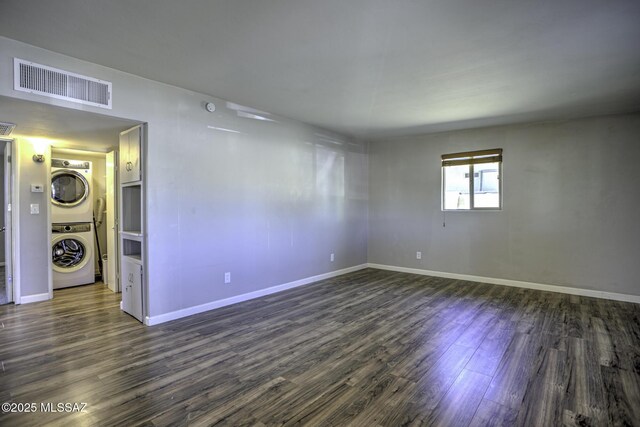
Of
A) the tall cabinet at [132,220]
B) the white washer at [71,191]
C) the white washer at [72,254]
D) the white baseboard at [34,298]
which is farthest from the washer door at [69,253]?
the tall cabinet at [132,220]

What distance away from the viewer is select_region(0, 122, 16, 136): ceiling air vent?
3261 millimetres

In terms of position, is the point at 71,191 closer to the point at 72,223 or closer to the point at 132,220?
→ the point at 72,223

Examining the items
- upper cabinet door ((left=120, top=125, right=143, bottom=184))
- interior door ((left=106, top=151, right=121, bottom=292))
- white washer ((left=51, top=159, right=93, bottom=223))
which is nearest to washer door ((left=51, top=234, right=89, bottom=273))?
white washer ((left=51, top=159, right=93, bottom=223))

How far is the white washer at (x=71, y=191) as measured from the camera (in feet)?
15.8

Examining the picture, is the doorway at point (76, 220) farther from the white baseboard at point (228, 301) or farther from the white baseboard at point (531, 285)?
the white baseboard at point (531, 285)

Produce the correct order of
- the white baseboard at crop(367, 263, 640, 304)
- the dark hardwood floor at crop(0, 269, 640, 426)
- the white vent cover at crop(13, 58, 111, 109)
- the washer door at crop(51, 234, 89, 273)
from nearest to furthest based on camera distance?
the dark hardwood floor at crop(0, 269, 640, 426) < the white vent cover at crop(13, 58, 111, 109) < the white baseboard at crop(367, 263, 640, 304) < the washer door at crop(51, 234, 89, 273)

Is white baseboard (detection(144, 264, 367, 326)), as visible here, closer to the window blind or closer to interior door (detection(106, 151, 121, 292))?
interior door (detection(106, 151, 121, 292))

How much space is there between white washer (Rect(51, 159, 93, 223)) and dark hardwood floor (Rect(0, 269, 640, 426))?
1.47m

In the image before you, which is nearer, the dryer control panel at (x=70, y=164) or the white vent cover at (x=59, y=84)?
the white vent cover at (x=59, y=84)

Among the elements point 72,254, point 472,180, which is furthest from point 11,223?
point 472,180

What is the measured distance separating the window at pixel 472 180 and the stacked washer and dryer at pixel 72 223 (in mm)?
5841

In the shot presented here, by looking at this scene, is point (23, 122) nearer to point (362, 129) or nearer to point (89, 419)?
point (89, 419)

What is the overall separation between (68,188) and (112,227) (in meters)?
1.02

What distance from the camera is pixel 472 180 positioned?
210 inches
